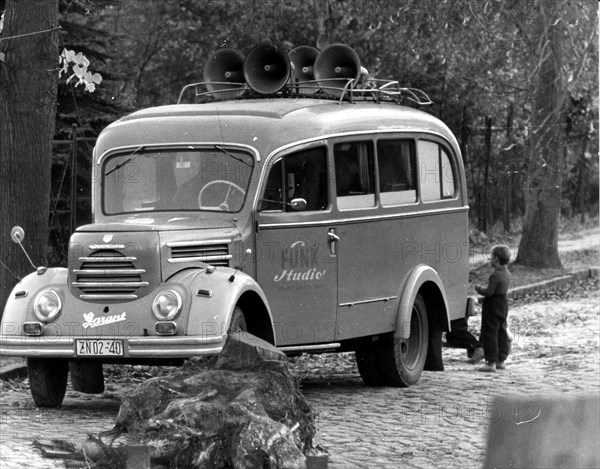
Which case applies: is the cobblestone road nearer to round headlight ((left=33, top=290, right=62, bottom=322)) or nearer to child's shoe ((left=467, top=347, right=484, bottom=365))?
child's shoe ((left=467, top=347, right=484, bottom=365))

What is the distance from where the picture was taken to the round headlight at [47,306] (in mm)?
9711

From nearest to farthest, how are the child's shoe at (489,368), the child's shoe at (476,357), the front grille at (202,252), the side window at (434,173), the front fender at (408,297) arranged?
the front grille at (202,252), the front fender at (408,297), the side window at (434,173), the child's shoe at (489,368), the child's shoe at (476,357)

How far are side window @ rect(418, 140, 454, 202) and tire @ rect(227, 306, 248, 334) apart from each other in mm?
3035

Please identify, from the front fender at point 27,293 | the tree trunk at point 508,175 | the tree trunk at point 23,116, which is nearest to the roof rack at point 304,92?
the tree trunk at point 23,116

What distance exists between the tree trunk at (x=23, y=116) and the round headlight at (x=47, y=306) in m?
2.90

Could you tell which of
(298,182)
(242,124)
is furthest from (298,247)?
(242,124)

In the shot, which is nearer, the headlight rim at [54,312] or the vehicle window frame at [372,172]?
the headlight rim at [54,312]

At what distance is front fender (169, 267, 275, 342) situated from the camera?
9.39m

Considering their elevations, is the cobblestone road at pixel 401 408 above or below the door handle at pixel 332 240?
below

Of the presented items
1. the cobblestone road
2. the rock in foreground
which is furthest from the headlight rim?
the rock in foreground

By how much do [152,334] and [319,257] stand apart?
192 centimetres

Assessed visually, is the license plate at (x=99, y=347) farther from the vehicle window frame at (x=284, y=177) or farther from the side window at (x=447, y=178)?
the side window at (x=447, y=178)

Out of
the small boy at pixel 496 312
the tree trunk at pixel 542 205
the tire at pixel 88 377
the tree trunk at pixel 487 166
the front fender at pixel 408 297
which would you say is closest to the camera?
the tire at pixel 88 377

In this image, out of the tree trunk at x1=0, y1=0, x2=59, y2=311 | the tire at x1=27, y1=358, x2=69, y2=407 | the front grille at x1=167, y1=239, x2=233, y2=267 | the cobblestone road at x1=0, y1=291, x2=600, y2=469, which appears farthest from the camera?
the tree trunk at x1=0, y1=0, x2=59, y2=311
